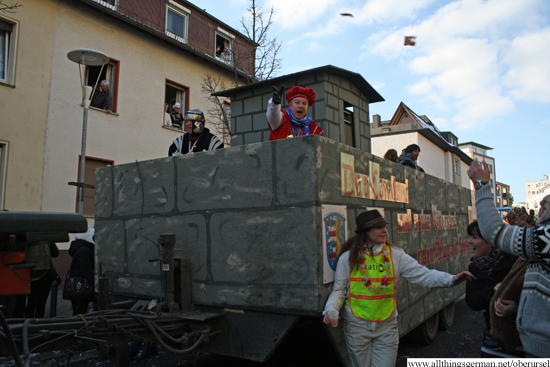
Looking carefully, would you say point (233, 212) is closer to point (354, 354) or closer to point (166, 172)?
point (166, 172)

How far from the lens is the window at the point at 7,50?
31.1 feet

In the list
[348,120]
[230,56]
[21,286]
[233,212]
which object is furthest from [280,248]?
[230,56]

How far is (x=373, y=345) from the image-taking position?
3.04 m

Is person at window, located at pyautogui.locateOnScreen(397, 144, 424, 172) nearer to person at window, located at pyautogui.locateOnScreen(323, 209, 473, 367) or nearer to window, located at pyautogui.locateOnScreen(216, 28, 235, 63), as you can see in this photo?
person at window, located at pyautogui.locateOnScreen(323, 209, 473, 367)

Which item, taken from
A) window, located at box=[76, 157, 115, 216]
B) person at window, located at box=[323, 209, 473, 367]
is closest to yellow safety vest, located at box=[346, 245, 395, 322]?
person at window, located at box=[323, 209, 473, 367]

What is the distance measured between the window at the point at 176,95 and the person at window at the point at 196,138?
339 inches

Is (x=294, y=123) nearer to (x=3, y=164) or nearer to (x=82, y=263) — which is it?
(x=82, y=263)

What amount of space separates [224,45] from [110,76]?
525cm

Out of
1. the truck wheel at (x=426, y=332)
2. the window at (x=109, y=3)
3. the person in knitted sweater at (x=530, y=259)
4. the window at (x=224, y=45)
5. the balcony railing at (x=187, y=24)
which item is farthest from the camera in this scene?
the window at (x=224, y=45)

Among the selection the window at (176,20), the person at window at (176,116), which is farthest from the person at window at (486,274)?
the window at (176,20)

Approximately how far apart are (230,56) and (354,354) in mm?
13988

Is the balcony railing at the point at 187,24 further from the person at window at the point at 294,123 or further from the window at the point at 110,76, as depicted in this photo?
the person at window at the point at 294,123

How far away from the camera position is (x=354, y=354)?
3021 millimetres

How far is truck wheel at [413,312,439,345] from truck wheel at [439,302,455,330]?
0.44 m
